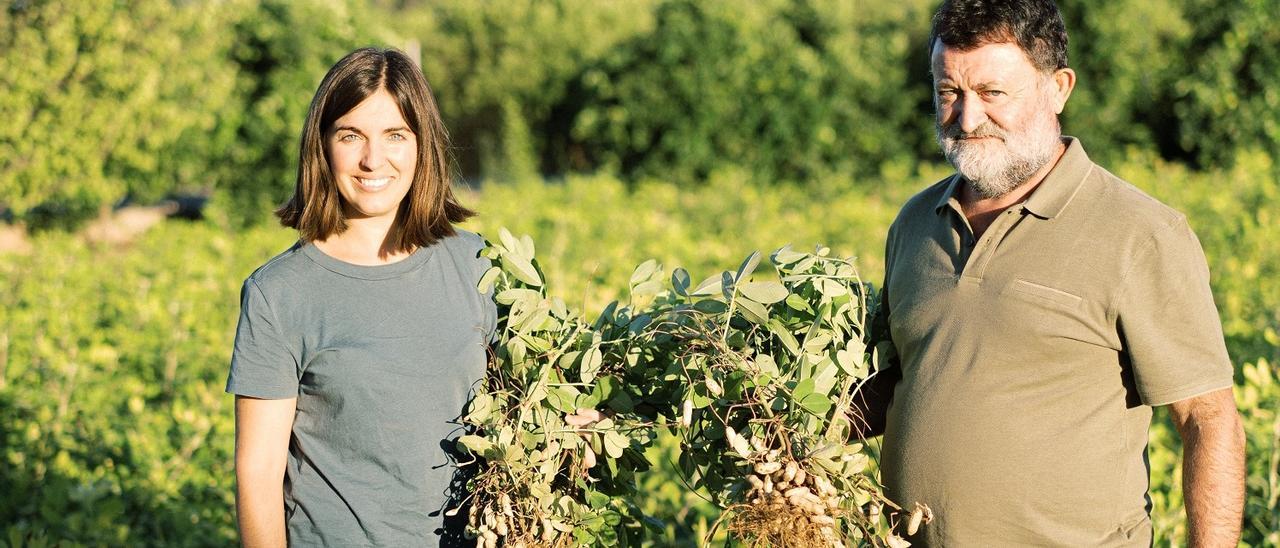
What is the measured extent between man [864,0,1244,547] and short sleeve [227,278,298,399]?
116 cm

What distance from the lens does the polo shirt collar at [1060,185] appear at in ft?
6.59

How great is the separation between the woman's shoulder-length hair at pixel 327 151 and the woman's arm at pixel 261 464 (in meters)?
0.33

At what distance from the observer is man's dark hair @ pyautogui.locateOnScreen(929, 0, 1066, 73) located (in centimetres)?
200

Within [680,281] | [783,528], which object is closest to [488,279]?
[680,281]

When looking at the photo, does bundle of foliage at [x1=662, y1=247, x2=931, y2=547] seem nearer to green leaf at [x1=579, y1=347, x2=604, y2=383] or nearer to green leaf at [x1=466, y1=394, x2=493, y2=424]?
green leaf at [x1=579, y1=347, x2=604, y2=383]

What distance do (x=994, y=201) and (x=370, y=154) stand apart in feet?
3.99

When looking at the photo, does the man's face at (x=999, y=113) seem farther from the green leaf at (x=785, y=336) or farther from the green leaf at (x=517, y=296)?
the green leaf at (x=517, y=296)

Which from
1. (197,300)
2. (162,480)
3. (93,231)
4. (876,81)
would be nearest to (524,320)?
(162,480)

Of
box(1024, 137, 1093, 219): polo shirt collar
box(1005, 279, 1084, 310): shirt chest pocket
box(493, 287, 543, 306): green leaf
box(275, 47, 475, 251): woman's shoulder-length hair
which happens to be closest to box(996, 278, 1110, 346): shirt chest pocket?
box(1005, 279, 1084, 310): shirt chest pocket

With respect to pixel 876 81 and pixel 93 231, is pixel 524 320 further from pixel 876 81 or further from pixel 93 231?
pixel 876 81

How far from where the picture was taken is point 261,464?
71.6 inches

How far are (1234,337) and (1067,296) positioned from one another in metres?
2.76

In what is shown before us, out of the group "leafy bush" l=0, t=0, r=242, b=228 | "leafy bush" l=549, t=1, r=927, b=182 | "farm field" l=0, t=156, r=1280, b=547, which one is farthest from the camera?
"leafy bush" l=549, t=1, r=927, b=182

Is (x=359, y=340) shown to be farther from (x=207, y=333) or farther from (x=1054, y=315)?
(x=207, y=333)
